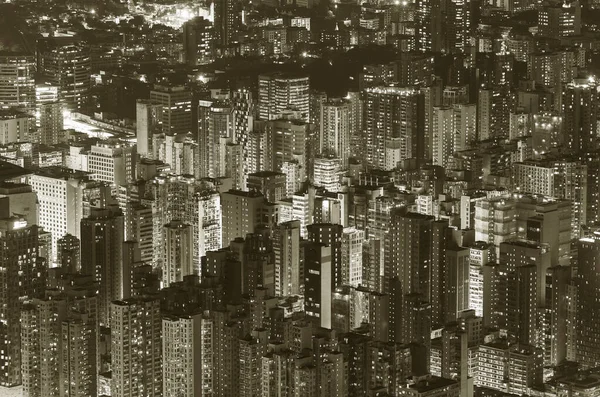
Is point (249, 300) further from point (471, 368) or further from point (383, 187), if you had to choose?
point (383, 187)

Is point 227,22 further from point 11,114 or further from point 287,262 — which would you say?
point 287,262

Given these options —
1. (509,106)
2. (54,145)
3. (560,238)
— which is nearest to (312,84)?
(509,106)

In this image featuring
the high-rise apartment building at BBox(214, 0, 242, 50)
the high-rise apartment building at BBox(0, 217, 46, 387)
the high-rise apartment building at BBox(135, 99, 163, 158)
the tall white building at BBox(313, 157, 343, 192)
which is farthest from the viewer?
the high-rise apartment building at BBox(214, 0, 242, 50)

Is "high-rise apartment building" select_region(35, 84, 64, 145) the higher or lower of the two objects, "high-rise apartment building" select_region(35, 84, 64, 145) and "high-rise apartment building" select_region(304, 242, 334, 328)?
the higher

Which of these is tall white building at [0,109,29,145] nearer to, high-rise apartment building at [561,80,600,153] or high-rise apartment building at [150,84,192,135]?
high-rise apartment building at [150,84,192,135]

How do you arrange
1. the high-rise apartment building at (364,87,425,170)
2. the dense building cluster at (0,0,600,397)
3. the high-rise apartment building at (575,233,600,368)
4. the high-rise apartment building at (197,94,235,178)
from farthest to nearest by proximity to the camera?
the high-rise apartment building at (364,87,425,170) → the high-rise apartment building at (197,94,235,178) → the high-rise apartment building at (575,233,600,368) → the dense building cluster at (0,0,600,397)

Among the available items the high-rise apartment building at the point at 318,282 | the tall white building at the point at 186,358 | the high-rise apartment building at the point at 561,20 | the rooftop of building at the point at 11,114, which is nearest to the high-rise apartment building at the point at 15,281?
the tall white building at the point at 186,358

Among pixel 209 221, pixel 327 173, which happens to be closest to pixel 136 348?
pixel 209 221

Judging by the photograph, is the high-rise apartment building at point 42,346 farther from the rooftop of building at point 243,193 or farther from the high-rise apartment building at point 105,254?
the rooftop of building at point 243,193

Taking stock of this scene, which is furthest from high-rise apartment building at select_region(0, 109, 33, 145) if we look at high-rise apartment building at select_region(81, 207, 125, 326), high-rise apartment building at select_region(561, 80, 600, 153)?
high-rise apartment building at select_region(561, 80, 600, 153)

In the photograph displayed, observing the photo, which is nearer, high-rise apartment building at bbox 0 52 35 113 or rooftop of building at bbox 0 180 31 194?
rooftop of building at bbox 0 180 31 194
